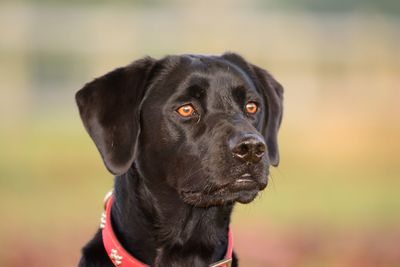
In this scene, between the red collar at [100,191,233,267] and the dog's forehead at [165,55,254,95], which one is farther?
the dog's forehead at [165,55,254,95]

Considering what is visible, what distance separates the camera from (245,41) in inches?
764

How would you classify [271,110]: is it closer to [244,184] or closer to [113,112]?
[244,184]

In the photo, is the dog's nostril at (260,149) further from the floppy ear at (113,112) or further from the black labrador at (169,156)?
the floppy ear at (113,112)

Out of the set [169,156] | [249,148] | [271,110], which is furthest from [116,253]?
[271,110]

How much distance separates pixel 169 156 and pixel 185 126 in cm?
16

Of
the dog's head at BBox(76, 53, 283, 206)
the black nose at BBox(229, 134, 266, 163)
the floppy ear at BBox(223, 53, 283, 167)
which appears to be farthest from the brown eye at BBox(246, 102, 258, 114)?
the black nose at BBox(229, 134, 266, 163)

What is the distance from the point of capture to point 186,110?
430cm

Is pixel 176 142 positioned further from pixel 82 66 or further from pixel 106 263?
pixel 82 66

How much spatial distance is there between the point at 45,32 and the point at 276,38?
4888mm

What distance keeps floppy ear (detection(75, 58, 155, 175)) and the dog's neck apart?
0.18 m

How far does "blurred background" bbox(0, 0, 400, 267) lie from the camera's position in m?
8.71

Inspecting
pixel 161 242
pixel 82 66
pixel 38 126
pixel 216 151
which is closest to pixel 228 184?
pixel 216 151

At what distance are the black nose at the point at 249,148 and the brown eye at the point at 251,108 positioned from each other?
46 cm

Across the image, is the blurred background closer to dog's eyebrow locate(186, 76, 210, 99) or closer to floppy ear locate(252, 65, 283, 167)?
floppy ear locate(252, 65, 283, 167)
